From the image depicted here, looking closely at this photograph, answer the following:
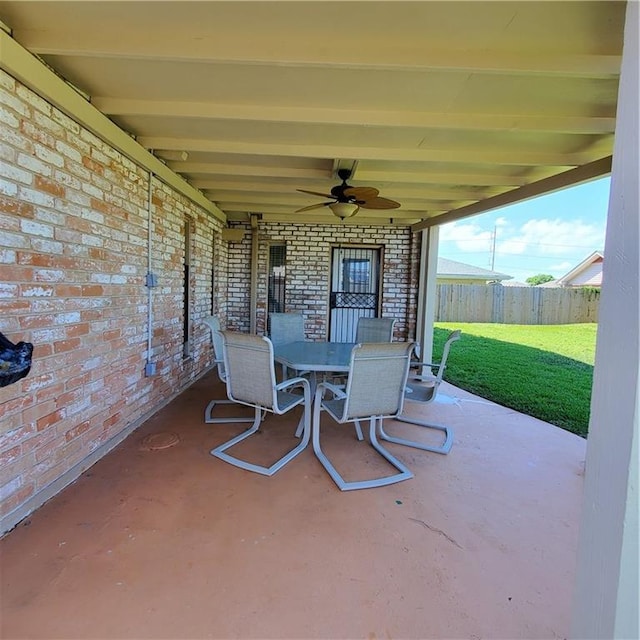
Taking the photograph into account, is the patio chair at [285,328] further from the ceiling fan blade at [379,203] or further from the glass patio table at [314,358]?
the ceiling fan blade at [379,203]

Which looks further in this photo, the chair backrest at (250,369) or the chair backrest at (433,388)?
the chair backrest at (433,388)

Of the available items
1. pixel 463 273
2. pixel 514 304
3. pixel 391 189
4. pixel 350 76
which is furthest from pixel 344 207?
pixel 463 273

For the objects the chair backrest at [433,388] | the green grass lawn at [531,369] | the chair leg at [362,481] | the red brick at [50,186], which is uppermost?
the red brick at [50,186]

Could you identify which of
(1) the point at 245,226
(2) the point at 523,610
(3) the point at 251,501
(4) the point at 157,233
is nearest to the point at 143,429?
(3) the point at 251,501

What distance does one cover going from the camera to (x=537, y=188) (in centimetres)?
366

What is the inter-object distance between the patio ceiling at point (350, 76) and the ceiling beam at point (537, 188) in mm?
17

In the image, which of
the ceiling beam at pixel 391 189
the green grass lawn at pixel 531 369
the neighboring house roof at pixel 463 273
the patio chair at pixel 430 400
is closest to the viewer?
the patio chair at pixel 430 400

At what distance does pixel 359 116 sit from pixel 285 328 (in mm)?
2667

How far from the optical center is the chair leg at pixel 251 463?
8.61ft

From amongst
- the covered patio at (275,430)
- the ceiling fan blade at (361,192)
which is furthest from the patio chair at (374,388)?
the ceiling fan blade at (361,192)

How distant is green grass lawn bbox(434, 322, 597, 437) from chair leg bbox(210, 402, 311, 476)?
8.93ft

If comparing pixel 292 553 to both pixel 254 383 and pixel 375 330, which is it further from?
pixel 375 330

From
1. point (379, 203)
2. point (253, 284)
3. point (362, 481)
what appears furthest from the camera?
point (253, 284)

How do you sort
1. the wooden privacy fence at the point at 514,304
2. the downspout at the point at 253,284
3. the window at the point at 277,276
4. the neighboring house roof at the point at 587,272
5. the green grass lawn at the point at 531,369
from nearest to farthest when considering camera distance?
the green grass lawn at the point at 531,369, the downspout at the point at 253,284, the window at the point at 277,276, the wooden privacy fence at the point at 514,304, the neighboring house roof at the point at 587,272
